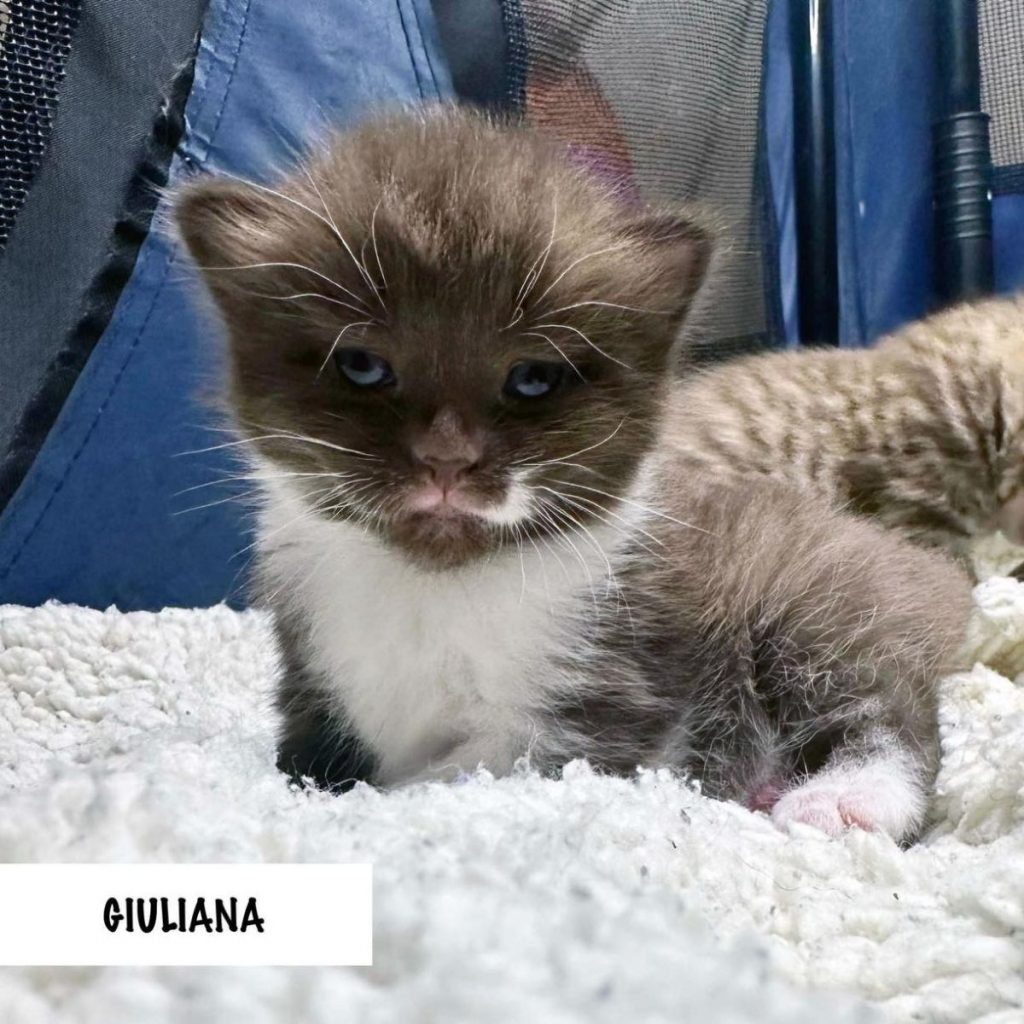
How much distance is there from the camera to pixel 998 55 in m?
2.27

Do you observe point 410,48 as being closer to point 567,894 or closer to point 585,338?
point 585,338

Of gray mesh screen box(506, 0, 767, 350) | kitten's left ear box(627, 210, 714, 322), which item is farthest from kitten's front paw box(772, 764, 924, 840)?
gray mesh screen box(506, 0, 767, 350)

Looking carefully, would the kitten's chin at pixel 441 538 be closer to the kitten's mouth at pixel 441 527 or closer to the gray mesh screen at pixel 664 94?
the kitten's mouth at pixel 441 527

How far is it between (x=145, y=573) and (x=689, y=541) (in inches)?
38.8

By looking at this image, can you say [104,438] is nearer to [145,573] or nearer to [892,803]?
[145,573]

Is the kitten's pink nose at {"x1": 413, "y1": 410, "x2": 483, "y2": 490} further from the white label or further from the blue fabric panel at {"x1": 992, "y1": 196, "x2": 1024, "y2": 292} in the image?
the blue fabric panel at {"x1": 992, "y1": 196, "x2": 1024, "y2": 292}

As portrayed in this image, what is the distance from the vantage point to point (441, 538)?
846mm

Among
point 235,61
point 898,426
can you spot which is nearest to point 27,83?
point 235,61

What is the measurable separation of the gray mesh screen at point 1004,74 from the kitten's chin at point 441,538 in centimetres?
195

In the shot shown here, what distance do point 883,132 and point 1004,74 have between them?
0.26 m

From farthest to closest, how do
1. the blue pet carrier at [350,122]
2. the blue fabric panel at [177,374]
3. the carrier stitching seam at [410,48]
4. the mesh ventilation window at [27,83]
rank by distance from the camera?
the carrier stitching seam at [410,48] → the blue fabric panel at [177,374] → the blue pet carrier at [350,122] → the mesh ventilation window at [27,83]

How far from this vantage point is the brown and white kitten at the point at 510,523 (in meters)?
0.81

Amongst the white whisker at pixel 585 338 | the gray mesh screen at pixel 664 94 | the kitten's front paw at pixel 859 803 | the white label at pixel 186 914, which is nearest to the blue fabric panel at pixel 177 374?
the gray mesh screen at pixel 664 94

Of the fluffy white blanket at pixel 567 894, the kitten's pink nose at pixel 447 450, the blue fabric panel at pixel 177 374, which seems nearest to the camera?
the fluffy white blanket at pixel 567 894
